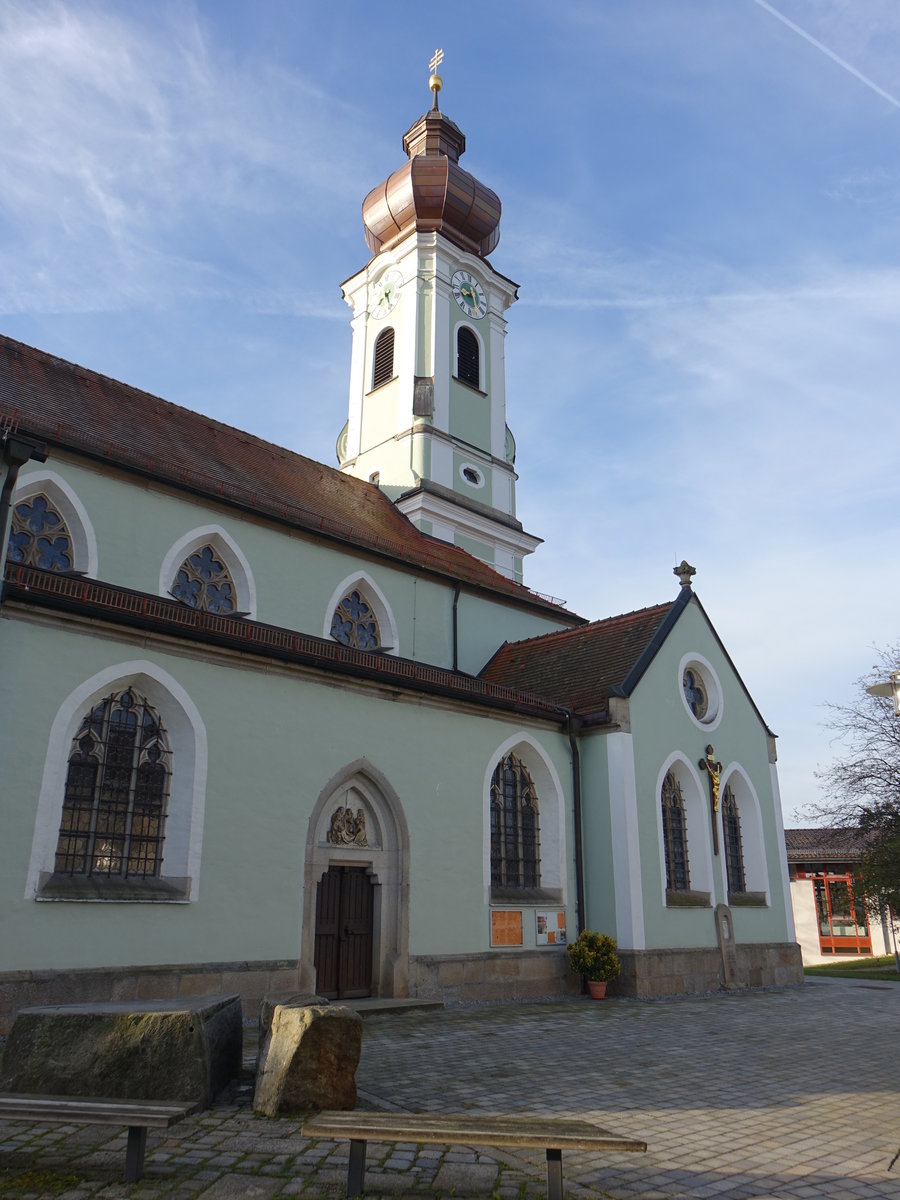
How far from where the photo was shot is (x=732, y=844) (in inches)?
824

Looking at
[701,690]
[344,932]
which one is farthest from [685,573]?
[344,932]

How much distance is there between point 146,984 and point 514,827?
749cm

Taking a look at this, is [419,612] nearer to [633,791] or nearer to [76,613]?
[633,791]

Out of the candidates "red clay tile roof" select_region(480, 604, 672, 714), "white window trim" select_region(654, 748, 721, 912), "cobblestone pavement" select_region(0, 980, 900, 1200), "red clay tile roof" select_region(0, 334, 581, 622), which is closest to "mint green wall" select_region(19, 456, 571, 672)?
"red clay tile roof" select_region(0, 334, 581, 622)

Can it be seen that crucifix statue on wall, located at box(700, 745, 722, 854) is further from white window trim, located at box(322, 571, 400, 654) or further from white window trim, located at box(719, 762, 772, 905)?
white window trim, located at box(322, 571, 400, 654)

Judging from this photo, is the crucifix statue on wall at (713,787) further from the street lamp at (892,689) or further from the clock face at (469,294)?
the clock face at (469,294)

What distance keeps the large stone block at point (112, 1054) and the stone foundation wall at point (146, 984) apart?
3236mm

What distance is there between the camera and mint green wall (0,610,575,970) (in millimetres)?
10711

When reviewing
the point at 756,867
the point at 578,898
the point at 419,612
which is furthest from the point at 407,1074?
the point at 756,867

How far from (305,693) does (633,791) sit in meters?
6.91

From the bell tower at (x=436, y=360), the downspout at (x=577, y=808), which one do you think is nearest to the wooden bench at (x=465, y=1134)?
the downspout at (x=577, y=808)

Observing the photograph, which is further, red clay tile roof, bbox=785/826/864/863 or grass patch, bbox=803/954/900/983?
red clay tile roof, bbox=785/826/864/863

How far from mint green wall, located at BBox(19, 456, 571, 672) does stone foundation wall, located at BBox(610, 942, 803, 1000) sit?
24.4 ft

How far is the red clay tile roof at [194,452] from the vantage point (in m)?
16.3
